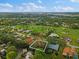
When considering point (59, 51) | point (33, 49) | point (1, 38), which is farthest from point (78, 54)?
point (1, 38)

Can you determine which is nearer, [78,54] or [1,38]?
[78,54]

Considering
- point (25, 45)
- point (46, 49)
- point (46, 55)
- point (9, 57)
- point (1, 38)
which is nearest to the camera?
point (9, 57)

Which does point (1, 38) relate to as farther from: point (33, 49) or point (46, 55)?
point (46, 55)

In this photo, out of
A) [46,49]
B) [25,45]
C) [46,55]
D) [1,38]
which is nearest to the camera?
[46,55]

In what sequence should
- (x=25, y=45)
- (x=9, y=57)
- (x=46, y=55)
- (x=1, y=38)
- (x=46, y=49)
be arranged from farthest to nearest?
(x=1, y=38)
(x=25, y=45)
(x=46, y=49)
(x=46, y=55)
(x=9, y=57)

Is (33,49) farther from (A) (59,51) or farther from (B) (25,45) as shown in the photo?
(A) (59,51)

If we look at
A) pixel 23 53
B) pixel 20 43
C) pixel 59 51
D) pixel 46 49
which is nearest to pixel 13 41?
pixel 20 43

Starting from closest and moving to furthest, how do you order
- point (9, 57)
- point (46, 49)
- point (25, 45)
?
1. point (9, 57)
2. point (46, 49)
3. point (25, 45)

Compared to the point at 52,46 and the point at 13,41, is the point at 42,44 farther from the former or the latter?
the point at 13,41

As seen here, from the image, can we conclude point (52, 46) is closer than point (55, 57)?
No
